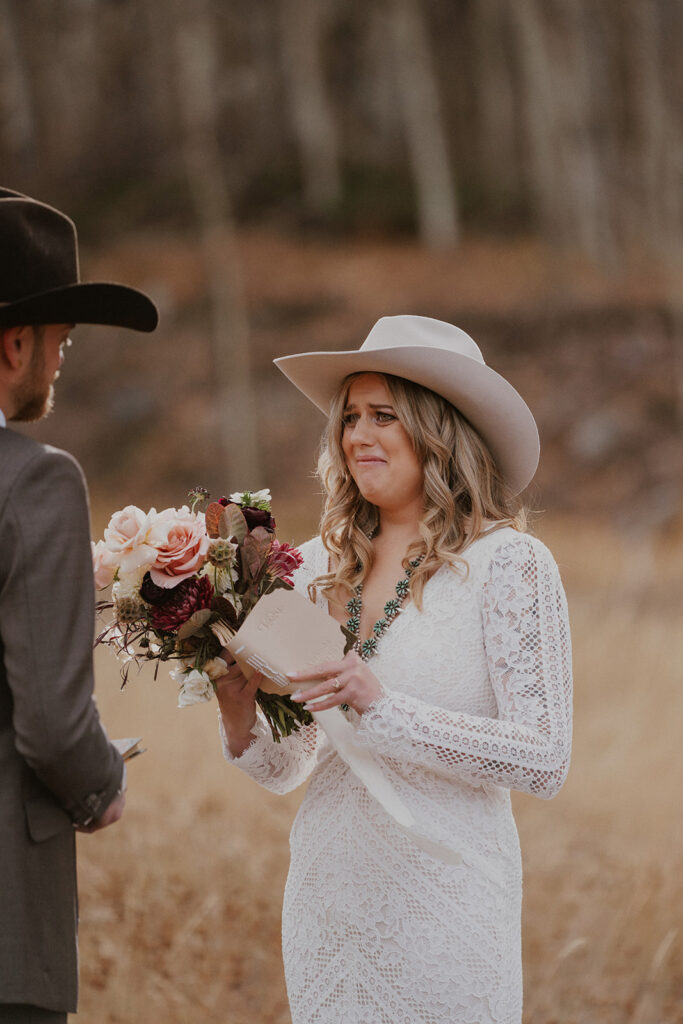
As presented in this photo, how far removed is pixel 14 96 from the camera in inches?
831

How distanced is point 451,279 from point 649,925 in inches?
584

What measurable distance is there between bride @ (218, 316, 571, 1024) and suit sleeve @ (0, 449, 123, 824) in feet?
1.78

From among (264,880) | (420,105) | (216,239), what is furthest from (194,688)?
(420,105)

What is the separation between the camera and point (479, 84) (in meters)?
22.0

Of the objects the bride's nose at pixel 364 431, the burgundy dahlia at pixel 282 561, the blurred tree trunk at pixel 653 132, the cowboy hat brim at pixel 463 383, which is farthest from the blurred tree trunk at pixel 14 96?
the burgundy dahlia at pixel 282 561

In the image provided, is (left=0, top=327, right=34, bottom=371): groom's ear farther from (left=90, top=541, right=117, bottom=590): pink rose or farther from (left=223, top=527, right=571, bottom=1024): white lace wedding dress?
(left=223, top=527, right=571, bottom=1024): white lace wedding dress

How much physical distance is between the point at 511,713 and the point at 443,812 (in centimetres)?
28

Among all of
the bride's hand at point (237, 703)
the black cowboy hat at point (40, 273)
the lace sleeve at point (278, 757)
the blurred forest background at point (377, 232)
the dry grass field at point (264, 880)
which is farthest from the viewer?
the blurred forest background at point (377, 232)

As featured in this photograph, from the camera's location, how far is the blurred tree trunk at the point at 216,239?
53.7 ft

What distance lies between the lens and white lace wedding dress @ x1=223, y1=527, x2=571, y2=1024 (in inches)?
93.5

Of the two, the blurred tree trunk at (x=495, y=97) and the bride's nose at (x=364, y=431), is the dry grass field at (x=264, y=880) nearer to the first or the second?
the bride's nose at (x=364, y=431)

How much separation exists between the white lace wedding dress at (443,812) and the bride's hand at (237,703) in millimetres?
221

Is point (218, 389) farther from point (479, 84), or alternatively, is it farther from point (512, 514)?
point (512, 514)

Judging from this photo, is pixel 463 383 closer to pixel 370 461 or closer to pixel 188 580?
pixel 370 461
